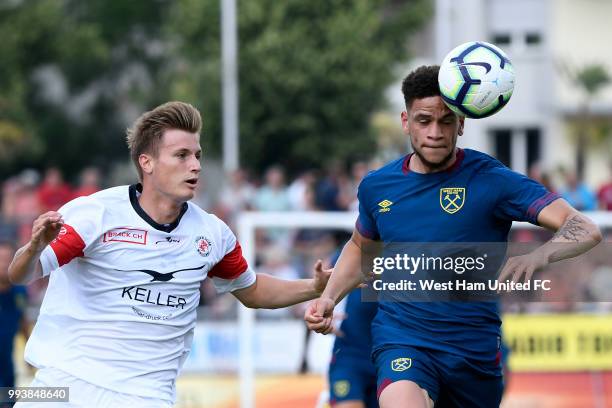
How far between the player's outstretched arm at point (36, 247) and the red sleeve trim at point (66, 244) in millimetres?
108

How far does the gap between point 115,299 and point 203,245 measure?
0.56m

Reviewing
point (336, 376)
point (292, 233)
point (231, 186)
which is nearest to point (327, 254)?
point (292, 233)

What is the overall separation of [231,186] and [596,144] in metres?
15.9

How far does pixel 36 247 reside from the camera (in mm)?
5957

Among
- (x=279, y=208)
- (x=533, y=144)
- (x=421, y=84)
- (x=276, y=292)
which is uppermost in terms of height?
(x=421, y=84)

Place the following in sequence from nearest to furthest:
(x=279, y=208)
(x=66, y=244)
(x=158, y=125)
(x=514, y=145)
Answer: (x=66, y=244) < (x=158, y=125) < (x=279, y=208) < (x=514, y=145)

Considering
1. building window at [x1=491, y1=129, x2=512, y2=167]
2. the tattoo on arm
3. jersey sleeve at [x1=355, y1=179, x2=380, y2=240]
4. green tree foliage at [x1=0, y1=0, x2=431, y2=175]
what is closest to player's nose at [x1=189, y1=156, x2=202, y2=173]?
jersey sleeve at [x1=355, y1=179, x2=380, y2=240]

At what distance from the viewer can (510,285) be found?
251 inches

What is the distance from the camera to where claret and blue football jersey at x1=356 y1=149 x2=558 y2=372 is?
637 cm

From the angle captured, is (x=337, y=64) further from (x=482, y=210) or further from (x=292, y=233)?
(x=482, y=210)

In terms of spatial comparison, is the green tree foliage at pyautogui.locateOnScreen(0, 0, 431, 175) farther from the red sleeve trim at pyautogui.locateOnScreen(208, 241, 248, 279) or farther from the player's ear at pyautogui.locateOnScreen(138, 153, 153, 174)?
the player's ear at pyautogui.locateOnScreen(138, 153, 153, 174)

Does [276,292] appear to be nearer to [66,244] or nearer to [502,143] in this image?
[66,244]

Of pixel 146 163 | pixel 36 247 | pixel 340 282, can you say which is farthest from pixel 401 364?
pixel 36 247

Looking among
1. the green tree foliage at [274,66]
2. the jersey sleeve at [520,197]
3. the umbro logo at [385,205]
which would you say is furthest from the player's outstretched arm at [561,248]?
the green tree foliage at [274,66]
